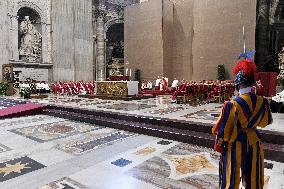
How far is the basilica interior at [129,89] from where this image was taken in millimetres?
3146

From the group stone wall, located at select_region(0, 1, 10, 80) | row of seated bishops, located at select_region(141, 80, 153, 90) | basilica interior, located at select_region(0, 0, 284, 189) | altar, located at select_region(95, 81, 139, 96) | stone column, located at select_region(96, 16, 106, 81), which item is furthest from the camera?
stone column, located at select_region(96, 16, 106, 81)

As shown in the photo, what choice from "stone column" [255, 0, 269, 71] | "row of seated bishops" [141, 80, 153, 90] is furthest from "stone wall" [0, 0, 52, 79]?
"stone column" [255, 0, 269, 71]

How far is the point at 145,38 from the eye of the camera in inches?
724

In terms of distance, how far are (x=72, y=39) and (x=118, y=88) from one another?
9.47 m

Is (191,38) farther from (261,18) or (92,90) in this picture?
(92,90)

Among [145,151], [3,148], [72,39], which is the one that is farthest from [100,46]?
[145,151]

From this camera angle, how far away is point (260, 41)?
13648mm

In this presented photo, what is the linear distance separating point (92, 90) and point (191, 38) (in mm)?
7550

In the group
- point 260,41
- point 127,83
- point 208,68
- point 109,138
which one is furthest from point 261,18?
point 109,138

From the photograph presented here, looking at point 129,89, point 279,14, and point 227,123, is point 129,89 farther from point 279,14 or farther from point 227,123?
point 279,14

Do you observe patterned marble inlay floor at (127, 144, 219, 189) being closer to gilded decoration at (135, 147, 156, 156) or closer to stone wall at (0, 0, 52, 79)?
gilded decoration at (135, 147, 156, 156)

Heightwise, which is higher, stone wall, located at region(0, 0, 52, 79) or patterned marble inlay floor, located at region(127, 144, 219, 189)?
stone wall, located at region(0, 0, 52, 79)

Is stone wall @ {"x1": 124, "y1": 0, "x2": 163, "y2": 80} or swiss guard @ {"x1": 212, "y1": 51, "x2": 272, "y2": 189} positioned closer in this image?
swiss guard @ {"x1": 212, "y1": 51, "x2": 272, "y2": 189}

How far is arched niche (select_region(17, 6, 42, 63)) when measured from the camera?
16.3 m
